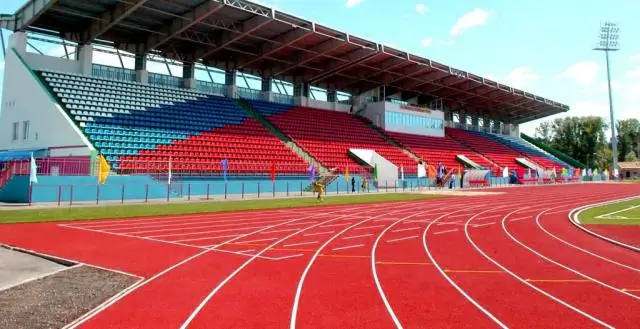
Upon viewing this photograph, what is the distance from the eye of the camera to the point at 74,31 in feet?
100

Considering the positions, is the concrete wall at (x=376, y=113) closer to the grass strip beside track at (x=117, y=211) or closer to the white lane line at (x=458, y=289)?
the grass strip beside track at (x=117, y=211)

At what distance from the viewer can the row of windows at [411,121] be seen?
49.2 meters

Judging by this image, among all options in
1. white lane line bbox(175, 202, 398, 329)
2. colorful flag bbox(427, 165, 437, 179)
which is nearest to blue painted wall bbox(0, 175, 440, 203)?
white lane line bbox(175, 202, 398, 329)

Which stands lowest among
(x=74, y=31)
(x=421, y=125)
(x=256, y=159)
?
(x=256, y=159)

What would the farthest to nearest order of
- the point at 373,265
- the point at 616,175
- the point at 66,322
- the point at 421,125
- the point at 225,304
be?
1. the point at 616,175
2. the point at 421,125
3. the point at 373,265
4. the point at 225,304
5. the point at 66,322

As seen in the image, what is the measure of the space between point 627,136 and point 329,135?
337ft

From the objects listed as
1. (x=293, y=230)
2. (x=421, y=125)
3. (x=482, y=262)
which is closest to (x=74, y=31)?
(x=293, y=230)

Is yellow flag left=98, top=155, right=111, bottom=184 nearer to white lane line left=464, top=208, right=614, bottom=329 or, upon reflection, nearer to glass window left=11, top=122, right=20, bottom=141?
glass window left=11, top=122, right=20, bottom=141

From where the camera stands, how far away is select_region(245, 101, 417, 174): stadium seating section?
3600cm

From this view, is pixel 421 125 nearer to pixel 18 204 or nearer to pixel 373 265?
pixel 18 204

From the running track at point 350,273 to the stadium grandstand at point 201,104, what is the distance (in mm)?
10567

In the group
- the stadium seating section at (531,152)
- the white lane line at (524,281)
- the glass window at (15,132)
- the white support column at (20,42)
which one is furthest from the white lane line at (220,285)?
the stadium seating section at (531,152)

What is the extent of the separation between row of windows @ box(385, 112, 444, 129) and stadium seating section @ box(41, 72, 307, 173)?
18.9 meters

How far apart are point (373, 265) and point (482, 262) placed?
2.21 metres
